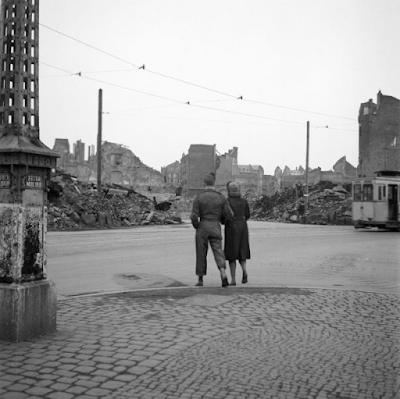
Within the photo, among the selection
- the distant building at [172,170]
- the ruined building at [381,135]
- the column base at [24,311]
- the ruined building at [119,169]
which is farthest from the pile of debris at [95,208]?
the distant building at [172,170]

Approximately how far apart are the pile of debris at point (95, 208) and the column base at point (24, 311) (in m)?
20.4

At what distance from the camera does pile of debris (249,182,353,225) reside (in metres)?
37.7

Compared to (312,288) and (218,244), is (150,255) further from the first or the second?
(312,288)

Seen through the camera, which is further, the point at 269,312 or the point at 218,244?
the point at 218,244

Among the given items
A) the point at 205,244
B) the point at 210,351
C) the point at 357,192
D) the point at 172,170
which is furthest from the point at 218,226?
the point at 172,170

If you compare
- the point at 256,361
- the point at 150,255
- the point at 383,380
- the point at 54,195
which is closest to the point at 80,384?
the point at 256,361

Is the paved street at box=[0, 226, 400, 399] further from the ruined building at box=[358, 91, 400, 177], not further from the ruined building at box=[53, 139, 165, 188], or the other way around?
the ruined building at box=[53, 139, 165, 188]

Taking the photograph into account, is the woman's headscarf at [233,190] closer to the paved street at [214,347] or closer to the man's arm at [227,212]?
the man's arm at [227,212]

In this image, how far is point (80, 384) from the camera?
3.73 m

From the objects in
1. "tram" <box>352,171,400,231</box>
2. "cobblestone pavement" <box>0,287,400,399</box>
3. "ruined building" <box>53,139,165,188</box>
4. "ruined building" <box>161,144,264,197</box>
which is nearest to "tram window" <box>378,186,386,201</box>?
"tram" <box>352,171,400,231</box>

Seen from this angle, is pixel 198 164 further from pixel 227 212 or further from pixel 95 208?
pixel 227 212

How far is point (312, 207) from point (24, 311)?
38086 mm

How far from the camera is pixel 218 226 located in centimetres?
835

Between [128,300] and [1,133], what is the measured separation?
2.90m
